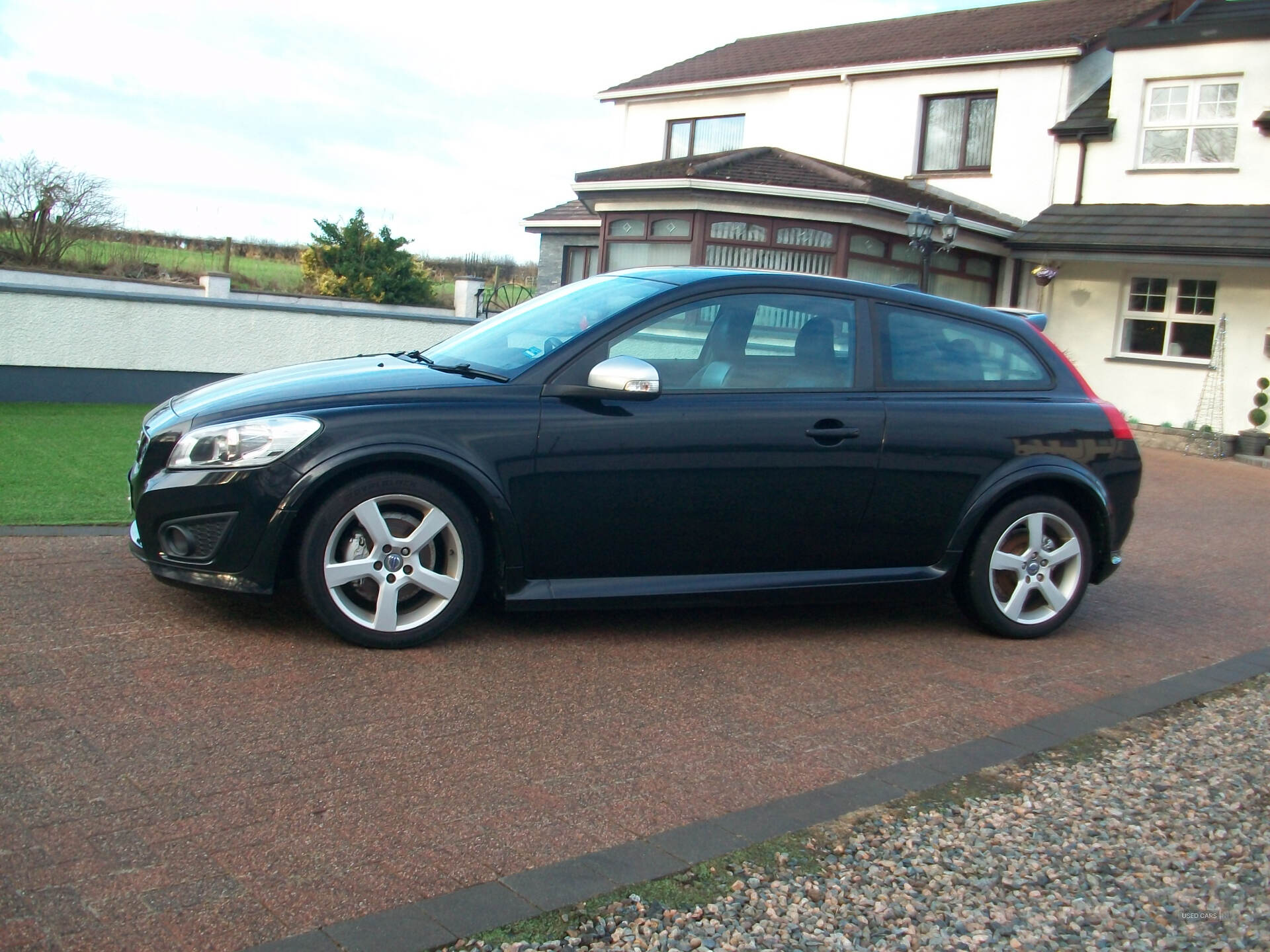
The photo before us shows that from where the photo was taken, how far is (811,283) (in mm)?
5910

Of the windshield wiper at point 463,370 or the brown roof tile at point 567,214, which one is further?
the brown roof tile at point 567,214

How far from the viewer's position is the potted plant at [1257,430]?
60.6ft

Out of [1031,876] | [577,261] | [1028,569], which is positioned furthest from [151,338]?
[577,261]

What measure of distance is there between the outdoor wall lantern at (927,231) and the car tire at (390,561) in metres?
14.7

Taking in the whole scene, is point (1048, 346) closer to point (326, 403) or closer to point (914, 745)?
point (914, 745)

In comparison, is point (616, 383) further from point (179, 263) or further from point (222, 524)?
point (179, 263)

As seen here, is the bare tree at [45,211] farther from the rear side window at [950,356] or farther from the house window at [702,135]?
the rear side window at [950,356]

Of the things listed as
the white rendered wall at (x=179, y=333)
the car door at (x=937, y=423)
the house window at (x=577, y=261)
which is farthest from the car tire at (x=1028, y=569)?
the house window at (x=577, y=261)

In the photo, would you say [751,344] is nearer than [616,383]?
No

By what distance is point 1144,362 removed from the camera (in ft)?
67.5

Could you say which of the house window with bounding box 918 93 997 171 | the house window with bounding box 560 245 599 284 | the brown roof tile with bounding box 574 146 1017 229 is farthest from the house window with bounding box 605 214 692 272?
the house window with bounding box 560 245 599 284

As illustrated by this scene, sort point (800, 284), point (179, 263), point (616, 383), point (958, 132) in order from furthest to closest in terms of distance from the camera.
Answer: point (179, 263) → point (958, 132) → point (800, 284) → point (616, 383)

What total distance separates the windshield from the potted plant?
49.8 ft

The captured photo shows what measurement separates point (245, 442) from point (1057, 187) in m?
19.6
